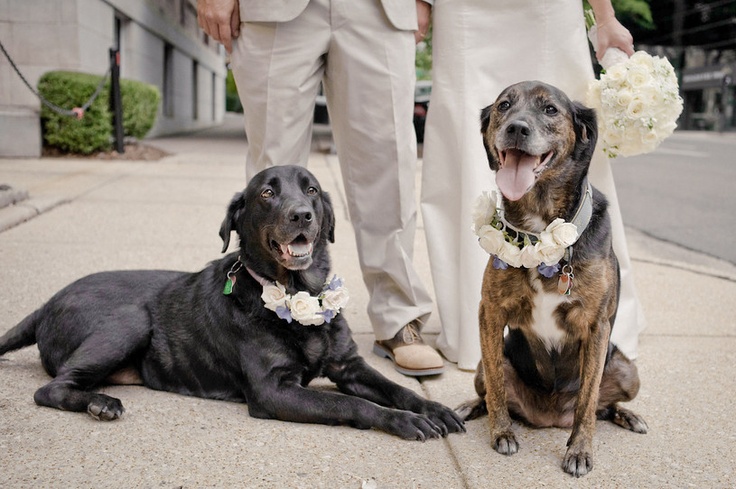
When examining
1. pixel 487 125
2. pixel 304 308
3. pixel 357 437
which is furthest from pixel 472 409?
pixel 487 125

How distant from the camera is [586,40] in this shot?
356 centimetres

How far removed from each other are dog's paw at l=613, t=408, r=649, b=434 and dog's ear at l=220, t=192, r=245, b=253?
5.66ft

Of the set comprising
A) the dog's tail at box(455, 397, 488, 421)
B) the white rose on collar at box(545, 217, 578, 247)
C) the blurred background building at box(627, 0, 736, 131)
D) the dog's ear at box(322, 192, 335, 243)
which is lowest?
the dog's tail at box(455, 397, 488, 421)

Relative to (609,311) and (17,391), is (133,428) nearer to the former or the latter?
(17,391)

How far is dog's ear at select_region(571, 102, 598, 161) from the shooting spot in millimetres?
2621

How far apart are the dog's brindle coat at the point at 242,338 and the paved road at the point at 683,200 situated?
183 inches

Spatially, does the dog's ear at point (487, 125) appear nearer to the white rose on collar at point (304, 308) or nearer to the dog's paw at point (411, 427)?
the white rose on collar at point (304, 308)

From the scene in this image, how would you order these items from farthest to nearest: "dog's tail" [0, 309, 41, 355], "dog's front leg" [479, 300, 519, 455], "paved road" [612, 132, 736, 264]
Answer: "paved road" [612, 132, 736, 264]
"dog's tail" [0, 309, 41, 355]
"dog's front leg" [479, 300, 519, 455]

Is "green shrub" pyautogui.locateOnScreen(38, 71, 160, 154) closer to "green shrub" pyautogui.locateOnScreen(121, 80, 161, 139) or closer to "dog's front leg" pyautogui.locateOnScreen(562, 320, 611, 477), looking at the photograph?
"green shrub" pyautogui.locateOnScreen(121, 80, 161, 139)

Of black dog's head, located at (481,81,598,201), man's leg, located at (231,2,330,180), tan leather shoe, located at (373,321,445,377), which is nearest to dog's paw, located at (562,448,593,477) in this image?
black dog's head, located at (481,81,598,201)

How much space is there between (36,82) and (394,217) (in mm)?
10619

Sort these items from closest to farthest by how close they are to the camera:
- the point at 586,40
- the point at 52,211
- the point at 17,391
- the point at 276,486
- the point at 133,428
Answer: the point at 276,486, the point at 133,428, the point at 17,391, the point at 586,40, the point at 52,211

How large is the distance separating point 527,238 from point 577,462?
78 cm

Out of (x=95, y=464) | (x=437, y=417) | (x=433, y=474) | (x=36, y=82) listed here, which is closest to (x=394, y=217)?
(x=437, y=417)
